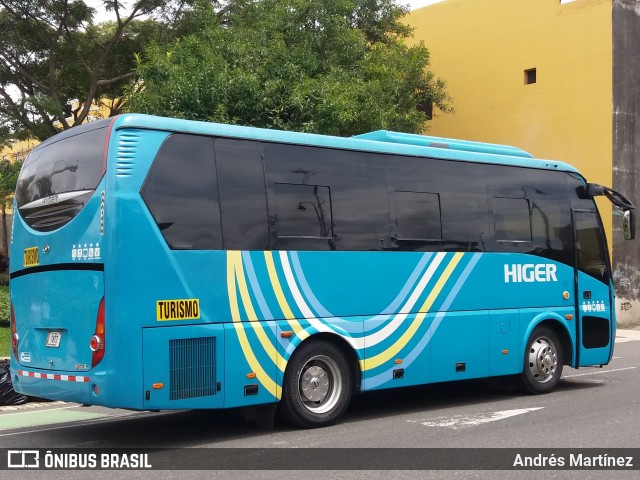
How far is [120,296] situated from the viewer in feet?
25.2

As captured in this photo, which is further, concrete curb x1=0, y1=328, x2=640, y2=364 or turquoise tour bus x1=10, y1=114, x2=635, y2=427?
concrete curb x1=0, y1=328, x2=640, y2=364

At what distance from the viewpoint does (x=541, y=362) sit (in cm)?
1161

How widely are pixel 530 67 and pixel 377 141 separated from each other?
17.3m

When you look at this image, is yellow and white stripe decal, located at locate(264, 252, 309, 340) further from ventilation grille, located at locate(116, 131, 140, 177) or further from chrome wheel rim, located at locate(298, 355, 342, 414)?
ventilation grille, located at locate(116, 131, 140, 177)

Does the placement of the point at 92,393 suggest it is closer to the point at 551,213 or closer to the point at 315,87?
the point at 551,213

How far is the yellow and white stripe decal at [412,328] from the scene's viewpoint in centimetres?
958

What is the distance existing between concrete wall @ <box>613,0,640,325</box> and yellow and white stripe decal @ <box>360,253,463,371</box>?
1543cm

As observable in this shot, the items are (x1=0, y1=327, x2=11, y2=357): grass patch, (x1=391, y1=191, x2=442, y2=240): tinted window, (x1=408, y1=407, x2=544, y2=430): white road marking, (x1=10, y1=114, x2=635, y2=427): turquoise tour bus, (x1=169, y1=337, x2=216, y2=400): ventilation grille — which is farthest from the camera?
(x1=0, y1=327, x2=11, y2=357): grass patch

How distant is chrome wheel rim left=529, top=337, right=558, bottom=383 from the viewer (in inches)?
455

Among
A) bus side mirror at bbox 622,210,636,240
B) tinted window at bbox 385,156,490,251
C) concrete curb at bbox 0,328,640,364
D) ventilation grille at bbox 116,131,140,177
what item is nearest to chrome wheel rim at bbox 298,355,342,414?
tinted window at bbox 385,156,490,251

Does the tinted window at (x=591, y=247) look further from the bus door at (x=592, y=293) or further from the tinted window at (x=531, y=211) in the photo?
the tinted window at (x=531, y=211)

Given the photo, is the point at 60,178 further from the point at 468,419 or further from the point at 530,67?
the point at 530,67

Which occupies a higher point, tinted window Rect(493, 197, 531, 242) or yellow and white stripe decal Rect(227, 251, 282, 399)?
tinted window Rect(493, 197, 531, 242)

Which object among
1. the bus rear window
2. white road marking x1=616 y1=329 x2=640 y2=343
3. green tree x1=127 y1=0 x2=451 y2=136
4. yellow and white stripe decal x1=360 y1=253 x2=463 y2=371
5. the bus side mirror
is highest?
green tree x1=127 y1=0 x2=451 y2=136
